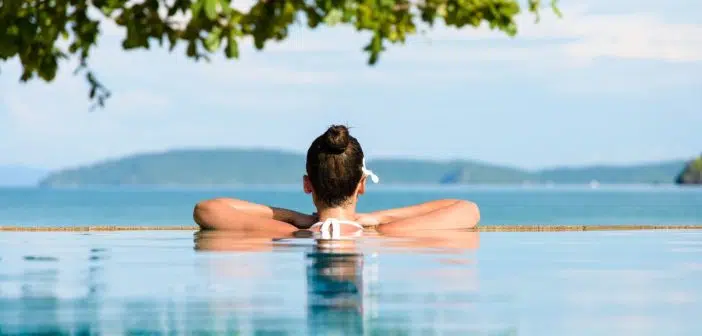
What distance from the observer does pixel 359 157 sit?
41.8ft

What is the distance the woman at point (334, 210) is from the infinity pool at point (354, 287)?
0.58ft

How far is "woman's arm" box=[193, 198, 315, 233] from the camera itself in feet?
46.4

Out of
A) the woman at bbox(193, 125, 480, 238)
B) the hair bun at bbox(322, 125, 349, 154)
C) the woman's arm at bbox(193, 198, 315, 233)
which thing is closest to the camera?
the hair bun at bbox(322, 125, 349, 154)

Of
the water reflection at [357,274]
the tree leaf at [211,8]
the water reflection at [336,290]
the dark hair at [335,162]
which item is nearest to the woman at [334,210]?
the dark hair at [335,162]

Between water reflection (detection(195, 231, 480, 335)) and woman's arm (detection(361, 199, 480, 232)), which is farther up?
woman's arm (detection(361, 199, 480, 232))

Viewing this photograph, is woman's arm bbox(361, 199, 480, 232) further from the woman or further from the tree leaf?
the tree leaf

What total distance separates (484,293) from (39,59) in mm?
4926

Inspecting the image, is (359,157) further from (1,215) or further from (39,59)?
(1,215)

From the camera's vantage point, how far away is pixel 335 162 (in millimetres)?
12656

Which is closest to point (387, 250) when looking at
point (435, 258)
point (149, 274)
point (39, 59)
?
point (435, 258)

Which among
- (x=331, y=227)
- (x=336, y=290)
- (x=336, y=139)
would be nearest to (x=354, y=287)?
(x=336, y=290)

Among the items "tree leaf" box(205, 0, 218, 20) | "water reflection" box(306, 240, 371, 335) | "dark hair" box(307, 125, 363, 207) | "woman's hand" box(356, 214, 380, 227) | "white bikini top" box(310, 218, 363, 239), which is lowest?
"water reflection" box(306, 240, 371, 335)

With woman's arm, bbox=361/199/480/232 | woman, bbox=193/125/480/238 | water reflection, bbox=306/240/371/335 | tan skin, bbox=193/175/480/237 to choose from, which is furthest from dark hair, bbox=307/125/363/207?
woman's arm, bbox=361/199/480/232

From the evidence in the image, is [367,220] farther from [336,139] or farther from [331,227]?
[336,139]
